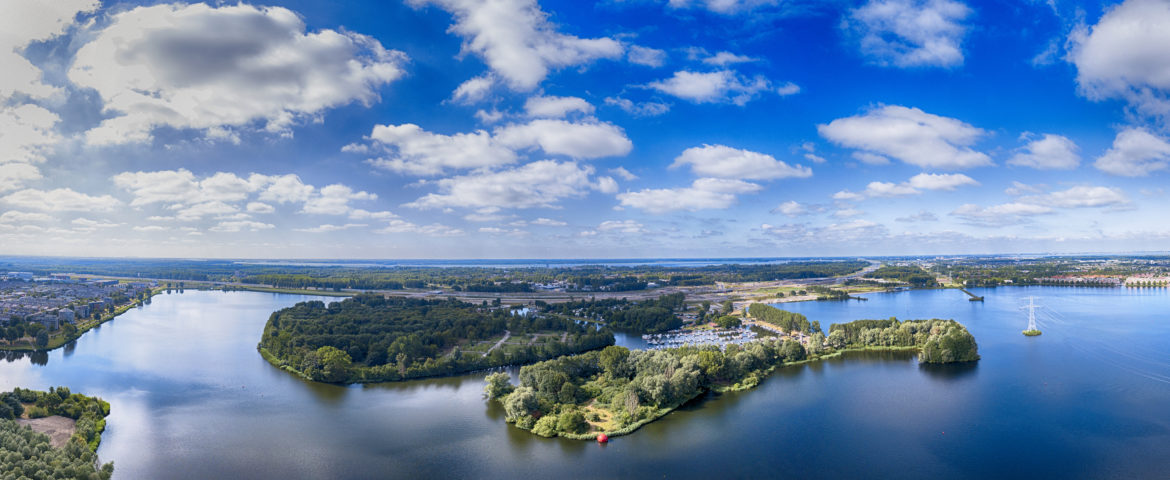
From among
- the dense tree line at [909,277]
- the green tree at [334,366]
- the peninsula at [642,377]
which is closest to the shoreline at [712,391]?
the peninsula at [642,377]

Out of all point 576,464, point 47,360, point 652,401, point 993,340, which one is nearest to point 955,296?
point 993,340

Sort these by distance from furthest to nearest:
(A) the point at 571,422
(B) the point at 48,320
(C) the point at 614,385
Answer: (B) the point at 48,320 → (C) the point at 614,385 → (A) the point at 571,422

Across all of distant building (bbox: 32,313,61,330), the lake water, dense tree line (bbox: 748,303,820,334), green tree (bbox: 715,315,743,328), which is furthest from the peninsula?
distant building (bbox: 32,313,61,330)

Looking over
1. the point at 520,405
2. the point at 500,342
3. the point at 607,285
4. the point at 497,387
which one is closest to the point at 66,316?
the point at 500,342

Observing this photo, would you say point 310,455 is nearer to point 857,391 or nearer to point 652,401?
point 652,401

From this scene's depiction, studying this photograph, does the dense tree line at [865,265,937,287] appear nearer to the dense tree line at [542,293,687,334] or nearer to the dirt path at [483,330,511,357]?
the dense tree line at [542,293,687,334]

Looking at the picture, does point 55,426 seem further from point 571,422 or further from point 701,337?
point 701,337

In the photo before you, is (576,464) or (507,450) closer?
(576,464)
